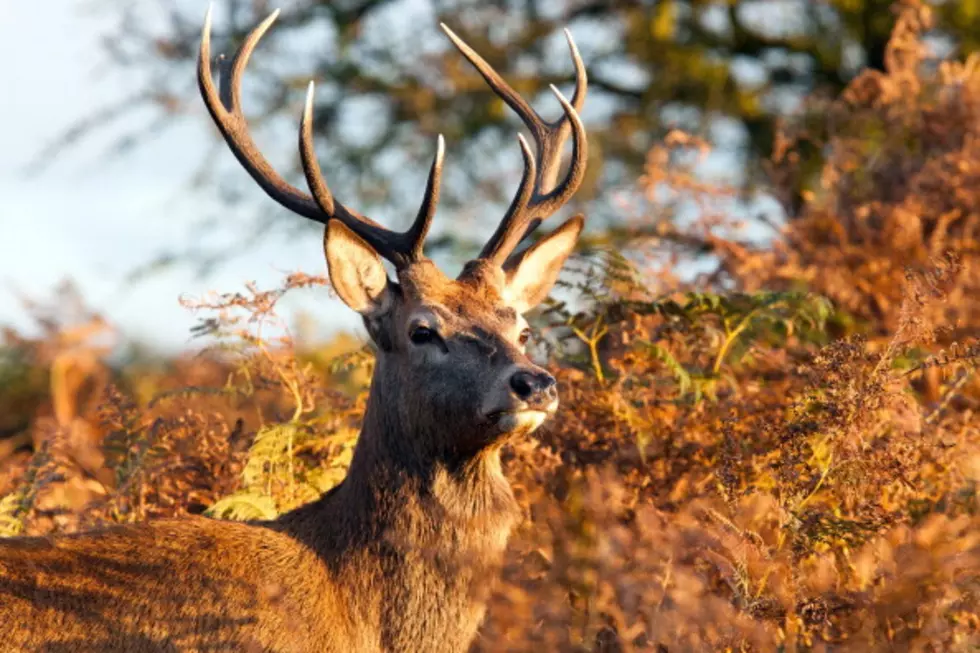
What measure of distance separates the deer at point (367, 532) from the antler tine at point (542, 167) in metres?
0.20

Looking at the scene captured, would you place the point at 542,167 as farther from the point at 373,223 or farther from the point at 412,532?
the point at 412,532

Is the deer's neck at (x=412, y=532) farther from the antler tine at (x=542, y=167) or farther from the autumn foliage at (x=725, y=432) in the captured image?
the antler tine at (x=542, y=167)

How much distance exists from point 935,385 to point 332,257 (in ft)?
13.0

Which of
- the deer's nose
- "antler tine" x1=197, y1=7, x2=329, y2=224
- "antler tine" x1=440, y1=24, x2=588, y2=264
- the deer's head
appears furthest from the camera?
"antler tine" x1=440, y1=24, x2=588, y2=264

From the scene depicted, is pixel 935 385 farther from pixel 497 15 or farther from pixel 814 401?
pixel 497 15

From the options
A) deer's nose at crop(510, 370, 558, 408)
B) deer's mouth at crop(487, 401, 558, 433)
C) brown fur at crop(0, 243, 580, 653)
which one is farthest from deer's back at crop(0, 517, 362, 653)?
deer's nose at crop(510, 370, 558, 408)

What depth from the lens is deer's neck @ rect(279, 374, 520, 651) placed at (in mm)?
4785

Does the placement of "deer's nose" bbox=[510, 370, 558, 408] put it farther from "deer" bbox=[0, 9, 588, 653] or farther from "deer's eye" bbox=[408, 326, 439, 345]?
"deer's eye" bbox=[408, 326, 439, 345]

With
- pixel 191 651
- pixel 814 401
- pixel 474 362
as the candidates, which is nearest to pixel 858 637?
pixel 814 401

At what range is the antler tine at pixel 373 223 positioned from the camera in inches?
209

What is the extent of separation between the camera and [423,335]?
5.22 metres

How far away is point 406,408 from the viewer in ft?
16.9

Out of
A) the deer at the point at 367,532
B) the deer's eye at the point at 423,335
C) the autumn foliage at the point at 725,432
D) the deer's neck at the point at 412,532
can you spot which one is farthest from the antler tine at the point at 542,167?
the deer's neck at the point at 412,532

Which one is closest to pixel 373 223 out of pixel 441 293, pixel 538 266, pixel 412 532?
pixel 441 293
